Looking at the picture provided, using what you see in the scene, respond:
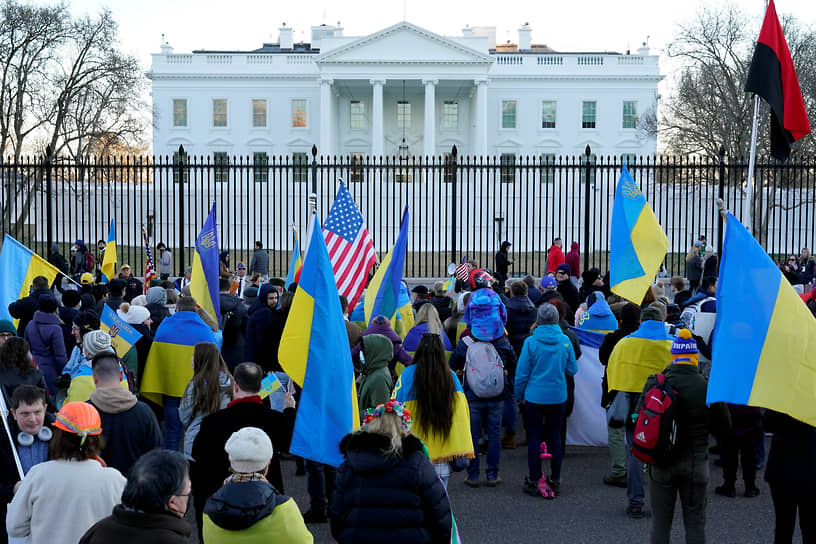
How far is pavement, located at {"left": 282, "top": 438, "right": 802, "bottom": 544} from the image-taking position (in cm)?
614

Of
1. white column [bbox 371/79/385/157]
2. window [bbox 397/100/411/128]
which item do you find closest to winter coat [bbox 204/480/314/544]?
white column [bbox 371/79/385/157]

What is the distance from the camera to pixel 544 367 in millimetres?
7008

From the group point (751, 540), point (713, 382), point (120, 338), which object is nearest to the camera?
point (713, 382)

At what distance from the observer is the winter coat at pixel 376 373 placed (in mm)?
6156

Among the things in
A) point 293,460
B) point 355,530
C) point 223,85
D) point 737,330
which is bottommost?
point 293,460

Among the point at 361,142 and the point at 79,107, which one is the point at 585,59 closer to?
the point at 361,142

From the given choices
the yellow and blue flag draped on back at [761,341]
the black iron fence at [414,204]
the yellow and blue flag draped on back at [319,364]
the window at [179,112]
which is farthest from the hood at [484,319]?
the window at [179,112]

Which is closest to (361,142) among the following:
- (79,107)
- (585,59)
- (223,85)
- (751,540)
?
(223,85)

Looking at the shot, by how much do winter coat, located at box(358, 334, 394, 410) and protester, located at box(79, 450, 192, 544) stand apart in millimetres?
2957

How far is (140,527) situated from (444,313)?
22.9 feet

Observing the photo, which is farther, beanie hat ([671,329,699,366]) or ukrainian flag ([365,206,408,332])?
ukrainian flag ([365,206,408,332])

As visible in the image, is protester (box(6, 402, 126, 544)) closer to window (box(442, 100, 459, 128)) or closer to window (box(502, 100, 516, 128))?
window (box(442, 100, 459, 128))

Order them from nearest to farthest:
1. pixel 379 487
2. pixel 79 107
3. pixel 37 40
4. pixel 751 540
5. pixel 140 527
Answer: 1. pixel 140 527
2. pixel 379 487
3. pixel 751 540
4. pixel 37 40
5. pixel 79 107

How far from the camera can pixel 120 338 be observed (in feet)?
24.3
